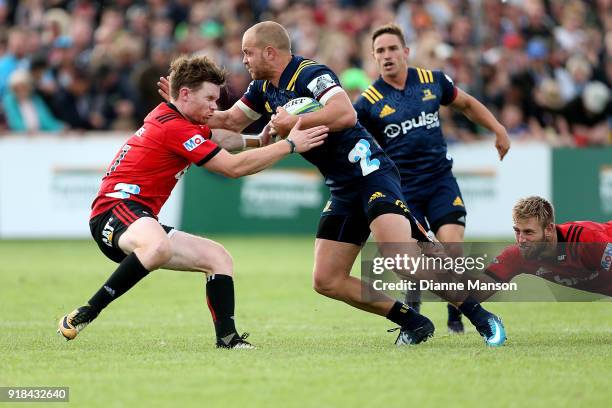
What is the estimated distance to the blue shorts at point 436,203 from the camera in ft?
34.6

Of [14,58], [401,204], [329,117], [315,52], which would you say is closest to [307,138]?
[329,117]

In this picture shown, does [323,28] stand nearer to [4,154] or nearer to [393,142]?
[4,154]

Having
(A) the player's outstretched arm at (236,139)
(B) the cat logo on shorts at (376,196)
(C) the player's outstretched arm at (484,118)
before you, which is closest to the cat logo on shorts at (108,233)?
(A) the player's outstretched arm at (236,139)

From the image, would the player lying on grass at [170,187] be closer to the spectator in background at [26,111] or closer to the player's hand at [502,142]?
the player's hand at [502,142]

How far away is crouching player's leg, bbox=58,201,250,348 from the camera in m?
8.55

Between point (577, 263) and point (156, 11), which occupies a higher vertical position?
point (156, 11)

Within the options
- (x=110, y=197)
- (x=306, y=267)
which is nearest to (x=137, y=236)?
(x=110, y=197)

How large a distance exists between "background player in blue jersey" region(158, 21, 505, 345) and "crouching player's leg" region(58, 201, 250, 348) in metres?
0.90

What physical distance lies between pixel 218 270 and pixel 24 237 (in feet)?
40.2

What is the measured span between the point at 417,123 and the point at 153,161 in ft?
9.17

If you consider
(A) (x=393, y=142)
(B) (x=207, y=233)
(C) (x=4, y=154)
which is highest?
(A) (x=393, y=142)

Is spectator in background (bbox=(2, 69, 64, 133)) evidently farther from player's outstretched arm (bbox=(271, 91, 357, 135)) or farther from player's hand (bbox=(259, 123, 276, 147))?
player's outstretched arm (bbox=(271, 91, 357, 135))

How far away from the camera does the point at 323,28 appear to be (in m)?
23.8

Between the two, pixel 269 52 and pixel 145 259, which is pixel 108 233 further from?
pixel 269 52
